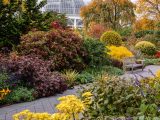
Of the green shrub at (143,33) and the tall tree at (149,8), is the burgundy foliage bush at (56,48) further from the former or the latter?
the tall tree at (149,8)

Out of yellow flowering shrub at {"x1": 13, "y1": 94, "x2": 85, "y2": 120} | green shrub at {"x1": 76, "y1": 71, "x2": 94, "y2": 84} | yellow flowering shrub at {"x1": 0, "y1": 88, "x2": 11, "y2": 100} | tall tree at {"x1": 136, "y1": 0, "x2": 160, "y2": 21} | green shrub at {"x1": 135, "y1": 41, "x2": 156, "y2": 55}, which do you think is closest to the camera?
yellow flowering shrub at {"x1": 13, "y1": 94, "x2": 85, "y2": 120}

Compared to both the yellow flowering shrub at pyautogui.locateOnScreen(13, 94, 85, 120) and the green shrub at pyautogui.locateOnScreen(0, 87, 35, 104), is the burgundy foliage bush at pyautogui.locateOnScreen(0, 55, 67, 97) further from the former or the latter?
the yellow flowering shrub at pyautogui.locateOnScreen(13, 94, 85, 120)

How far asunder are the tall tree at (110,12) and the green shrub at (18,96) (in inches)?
979

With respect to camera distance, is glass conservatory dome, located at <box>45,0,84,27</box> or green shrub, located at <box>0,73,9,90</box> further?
glass conservatory dome, located at <box>45,0,84,27</box>

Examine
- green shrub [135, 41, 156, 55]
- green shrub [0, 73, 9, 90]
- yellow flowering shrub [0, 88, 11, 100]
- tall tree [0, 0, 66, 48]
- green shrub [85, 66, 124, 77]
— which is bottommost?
green shrub [135, 41, 156, 55]

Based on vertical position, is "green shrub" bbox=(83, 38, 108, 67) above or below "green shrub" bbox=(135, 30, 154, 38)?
above

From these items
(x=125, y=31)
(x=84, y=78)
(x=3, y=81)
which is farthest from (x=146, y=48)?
(x=3, y=81)

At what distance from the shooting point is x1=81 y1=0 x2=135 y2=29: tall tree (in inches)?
1309

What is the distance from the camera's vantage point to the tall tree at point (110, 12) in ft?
109

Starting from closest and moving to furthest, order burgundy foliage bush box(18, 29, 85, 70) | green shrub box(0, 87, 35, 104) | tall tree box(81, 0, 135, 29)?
green shrub box(0, 87, 35, 104) → burgundy foliage bush box(18, 29, 85, 70) → tall tree box(81, 0, 135, 29)

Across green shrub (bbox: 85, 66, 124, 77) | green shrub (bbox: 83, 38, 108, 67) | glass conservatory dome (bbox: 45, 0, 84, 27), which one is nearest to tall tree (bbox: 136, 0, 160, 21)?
glass conservatory dome (bbox: 45, 0, 84, 27)

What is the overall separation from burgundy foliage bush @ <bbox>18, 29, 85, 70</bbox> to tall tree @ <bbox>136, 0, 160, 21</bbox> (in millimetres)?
23314

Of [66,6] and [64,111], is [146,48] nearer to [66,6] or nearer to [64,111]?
[64,111]

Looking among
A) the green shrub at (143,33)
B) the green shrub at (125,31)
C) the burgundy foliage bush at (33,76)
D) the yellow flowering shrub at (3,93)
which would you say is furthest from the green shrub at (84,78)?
the green shrub at (125,31)
